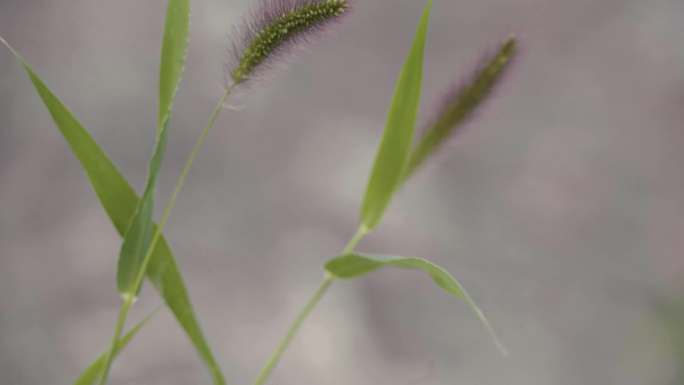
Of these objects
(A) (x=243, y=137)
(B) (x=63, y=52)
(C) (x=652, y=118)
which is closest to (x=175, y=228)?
(A) (x=243, y=137)

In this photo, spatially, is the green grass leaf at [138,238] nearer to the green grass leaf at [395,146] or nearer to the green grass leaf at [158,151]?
the green grass leaf at [158,151]

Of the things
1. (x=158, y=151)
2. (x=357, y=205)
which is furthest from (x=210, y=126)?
(x=357, y=205)

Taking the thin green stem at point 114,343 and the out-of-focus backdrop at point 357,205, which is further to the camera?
the out-of-focus backdrop at point 357,205

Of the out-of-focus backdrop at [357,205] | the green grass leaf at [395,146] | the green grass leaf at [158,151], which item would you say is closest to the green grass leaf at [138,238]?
the green grass leaf at [158,151]

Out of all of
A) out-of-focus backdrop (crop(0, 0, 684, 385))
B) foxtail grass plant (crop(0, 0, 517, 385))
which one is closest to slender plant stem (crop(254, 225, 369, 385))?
foxtail grass plant (crop(0, 0, 517, 385))

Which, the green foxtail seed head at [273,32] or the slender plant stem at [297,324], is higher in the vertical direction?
the green foxtail seed head at [273,32]

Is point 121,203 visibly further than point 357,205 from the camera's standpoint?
No

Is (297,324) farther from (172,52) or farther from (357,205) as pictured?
(357,205)

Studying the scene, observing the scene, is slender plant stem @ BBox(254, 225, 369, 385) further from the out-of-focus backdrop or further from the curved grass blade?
the out-of-focus backdrop

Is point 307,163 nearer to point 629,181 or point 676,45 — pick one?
point 629,181
